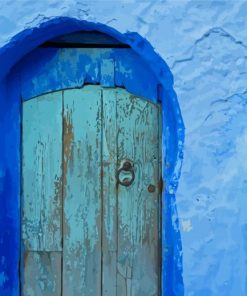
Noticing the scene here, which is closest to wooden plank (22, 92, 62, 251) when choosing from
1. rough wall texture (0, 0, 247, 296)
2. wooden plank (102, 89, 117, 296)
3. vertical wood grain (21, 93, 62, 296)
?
vertical wood grain (21, 93, 62, 296)

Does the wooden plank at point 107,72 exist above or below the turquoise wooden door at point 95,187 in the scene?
above

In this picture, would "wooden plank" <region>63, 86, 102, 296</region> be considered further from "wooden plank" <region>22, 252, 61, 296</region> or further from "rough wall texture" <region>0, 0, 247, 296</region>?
"rough wall texture" <region>0, 0, 247, 296</region>

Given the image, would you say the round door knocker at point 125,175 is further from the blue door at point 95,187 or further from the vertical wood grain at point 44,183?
the vertical wood grain at point 44,183

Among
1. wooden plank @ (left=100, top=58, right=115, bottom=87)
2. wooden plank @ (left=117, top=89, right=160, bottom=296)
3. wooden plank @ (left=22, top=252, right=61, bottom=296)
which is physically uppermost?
wooden plank @ (left=100, top=58, right=115, bottom=87)

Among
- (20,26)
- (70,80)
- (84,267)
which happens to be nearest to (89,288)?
(84,267)

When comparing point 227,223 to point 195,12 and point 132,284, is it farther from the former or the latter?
point 195,12

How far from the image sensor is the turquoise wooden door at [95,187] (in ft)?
11.0

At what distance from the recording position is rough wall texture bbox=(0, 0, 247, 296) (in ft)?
10.1

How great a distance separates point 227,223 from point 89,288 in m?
0.72

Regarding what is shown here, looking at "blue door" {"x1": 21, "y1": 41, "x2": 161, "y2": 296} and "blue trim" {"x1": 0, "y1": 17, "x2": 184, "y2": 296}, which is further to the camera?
"blue door" {"x1": 21, "y1": 41, "x2": 161, "y2": 296}

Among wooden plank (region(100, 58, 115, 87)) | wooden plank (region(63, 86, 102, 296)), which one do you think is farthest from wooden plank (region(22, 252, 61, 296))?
wooden plank (region(100, 58, 115, 87))

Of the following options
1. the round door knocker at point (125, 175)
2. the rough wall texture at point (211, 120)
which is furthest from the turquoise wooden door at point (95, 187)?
the rough wall texture at point (211, 120)

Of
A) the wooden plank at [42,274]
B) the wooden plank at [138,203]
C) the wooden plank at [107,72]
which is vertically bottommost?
the wooden plank at [42,274]

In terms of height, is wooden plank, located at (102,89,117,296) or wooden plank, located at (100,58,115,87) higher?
wooden plank, located at (100,58,115,87)
